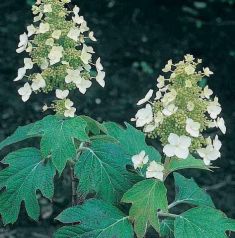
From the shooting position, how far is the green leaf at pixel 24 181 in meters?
1.75

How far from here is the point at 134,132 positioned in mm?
1918

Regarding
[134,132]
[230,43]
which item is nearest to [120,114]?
[230,43]

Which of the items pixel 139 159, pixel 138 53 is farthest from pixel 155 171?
pixel 138 53

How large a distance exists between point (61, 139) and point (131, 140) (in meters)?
0.29

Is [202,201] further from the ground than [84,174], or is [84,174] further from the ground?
[84,174]

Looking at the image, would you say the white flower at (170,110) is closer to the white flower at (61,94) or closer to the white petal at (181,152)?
the white petal at (181,152)

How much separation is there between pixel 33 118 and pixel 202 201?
2.43 metres

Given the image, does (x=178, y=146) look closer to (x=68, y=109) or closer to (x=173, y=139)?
(x=173, y=139)

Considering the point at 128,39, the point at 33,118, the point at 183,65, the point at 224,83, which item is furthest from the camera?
the point at 128,39

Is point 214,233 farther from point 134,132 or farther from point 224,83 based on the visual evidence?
point 224,83

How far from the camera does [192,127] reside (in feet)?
5.18

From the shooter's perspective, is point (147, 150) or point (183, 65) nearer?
point (183, 65)

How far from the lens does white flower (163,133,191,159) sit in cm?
157

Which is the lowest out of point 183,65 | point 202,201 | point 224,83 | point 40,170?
point 224,83
